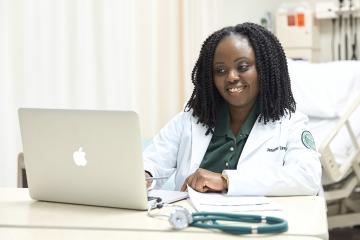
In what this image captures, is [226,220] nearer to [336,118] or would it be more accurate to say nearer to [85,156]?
[85,156]

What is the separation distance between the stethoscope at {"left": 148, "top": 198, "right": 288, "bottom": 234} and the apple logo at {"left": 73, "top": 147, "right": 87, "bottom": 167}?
0.26 m

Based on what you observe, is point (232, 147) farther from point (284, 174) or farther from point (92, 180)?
point (92, 180)

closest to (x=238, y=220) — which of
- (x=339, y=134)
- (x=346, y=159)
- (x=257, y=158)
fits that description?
(x=257, y=158)

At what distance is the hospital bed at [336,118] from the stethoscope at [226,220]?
143cm

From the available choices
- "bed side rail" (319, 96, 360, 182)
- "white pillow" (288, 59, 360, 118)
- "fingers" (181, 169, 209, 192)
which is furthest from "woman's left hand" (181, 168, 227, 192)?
"white pillow" (288, 59, 360, 118)

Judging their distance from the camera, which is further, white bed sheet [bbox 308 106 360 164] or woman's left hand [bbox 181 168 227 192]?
white bed sheet [bbox 308 106 360 164]

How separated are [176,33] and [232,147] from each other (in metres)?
1.47

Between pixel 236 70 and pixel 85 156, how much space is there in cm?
64

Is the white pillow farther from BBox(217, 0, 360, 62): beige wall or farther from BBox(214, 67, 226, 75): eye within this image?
BBox(214, 67, 226, 75): eye

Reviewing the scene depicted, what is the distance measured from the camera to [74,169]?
118 centimetres

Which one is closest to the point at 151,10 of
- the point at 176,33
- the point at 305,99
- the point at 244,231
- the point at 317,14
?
the point at 176,33

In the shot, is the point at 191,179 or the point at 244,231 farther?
the point at 191,179

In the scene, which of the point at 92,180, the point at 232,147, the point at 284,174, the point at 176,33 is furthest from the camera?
the point at 176,33

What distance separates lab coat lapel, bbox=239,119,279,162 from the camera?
1.58m
